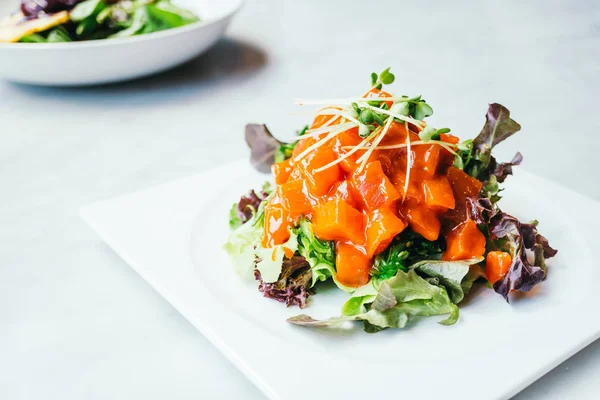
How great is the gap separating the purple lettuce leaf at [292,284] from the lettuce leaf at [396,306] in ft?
0.40

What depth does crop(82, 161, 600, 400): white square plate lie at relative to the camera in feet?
4.80

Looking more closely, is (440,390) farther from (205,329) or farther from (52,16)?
(52,16)

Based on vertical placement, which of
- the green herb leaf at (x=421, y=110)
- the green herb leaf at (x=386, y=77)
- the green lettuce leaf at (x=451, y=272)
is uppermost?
the green herb leaf at (x=386, y=77)

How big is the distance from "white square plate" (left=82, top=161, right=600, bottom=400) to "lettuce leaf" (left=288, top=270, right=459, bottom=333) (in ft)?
0.09

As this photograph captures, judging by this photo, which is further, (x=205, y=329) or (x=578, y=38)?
(x=578, y=38)

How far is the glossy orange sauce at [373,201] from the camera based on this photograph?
1.76 m

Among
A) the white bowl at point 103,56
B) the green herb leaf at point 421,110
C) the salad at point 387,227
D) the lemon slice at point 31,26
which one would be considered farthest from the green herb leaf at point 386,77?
the lemon slice at point 31,26

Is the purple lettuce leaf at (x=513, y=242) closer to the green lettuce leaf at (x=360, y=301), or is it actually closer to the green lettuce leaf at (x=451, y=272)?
the green lettuce leaf at (x=451, y=272)

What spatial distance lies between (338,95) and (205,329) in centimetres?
226

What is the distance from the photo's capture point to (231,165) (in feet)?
8.08

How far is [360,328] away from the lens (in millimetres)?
1664

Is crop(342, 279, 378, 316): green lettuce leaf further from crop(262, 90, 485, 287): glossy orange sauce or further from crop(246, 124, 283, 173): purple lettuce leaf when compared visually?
crop(246, 124, 283, 173): purple lettuce leaf

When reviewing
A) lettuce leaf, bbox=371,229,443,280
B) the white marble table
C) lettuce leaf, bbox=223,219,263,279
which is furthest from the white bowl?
lettuce leaf, bbox=371,229,443,280

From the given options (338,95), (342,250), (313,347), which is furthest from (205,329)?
(338,95)
